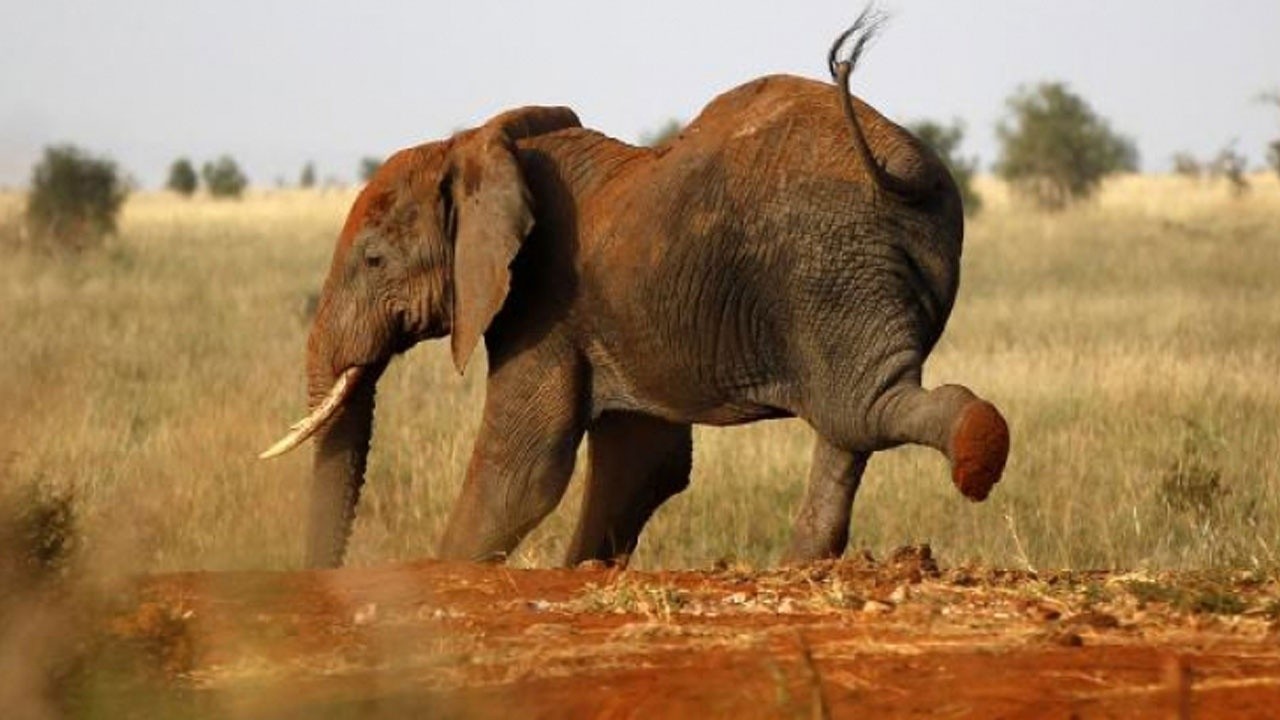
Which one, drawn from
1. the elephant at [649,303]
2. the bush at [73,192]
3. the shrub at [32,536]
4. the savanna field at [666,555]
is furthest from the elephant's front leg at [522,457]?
the bush at [73,192]

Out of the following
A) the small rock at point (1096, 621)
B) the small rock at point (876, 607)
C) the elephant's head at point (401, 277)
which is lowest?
the small rock at point (876, 607)

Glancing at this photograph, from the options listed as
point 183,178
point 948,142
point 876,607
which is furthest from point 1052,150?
point 876,607

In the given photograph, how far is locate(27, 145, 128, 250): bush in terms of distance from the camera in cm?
3222

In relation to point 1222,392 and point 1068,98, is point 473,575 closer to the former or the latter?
point 1222,392

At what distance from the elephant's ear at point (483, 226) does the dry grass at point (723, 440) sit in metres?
1.07

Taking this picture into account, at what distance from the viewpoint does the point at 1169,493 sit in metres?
10.1

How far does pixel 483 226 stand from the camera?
8.90 metres

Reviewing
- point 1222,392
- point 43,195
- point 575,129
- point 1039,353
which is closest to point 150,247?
point 43,195

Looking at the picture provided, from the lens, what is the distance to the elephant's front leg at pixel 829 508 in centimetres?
834

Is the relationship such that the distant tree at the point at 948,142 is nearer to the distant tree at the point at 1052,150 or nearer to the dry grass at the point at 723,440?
the distant tree at the point at 1052,150

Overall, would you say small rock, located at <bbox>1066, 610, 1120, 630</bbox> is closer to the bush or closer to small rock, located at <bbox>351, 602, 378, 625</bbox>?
small rock, located at <bbox>351, 602, 378, 625</bbox>

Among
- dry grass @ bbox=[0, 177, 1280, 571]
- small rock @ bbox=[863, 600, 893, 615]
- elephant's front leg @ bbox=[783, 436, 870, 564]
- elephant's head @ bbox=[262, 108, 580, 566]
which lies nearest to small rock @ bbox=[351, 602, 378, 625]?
dry grass @ bbox=[0, 177, 1280, 571]

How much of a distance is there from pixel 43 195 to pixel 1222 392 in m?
23.2

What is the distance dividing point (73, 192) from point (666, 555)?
82.0 feet
